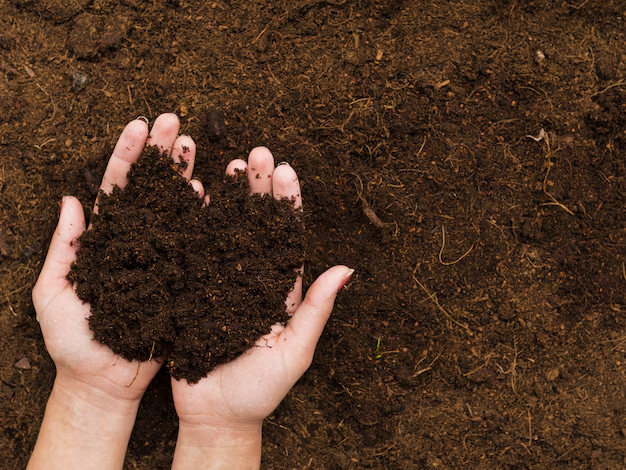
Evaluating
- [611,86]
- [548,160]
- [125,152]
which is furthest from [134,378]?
[611,86]

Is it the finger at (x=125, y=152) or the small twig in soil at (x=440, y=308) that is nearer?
the finger at (x=125, y=152)

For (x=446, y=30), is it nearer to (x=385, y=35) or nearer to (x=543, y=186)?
(x=385, y=35)

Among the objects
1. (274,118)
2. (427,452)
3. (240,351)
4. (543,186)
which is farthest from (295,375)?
(543,186)

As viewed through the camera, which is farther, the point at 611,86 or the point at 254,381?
the point at 611,86

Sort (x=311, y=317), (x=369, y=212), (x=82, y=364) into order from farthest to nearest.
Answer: (x=369, y=212) → (x=82, y=364) → (x=311, y=317)

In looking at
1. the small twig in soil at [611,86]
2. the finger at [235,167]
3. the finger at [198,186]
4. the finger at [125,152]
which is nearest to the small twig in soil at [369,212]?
the finger at [235,167]

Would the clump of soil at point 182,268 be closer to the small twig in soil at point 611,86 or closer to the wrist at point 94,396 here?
the wrist at point 94,396

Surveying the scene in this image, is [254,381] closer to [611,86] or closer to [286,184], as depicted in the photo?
[286,184]
